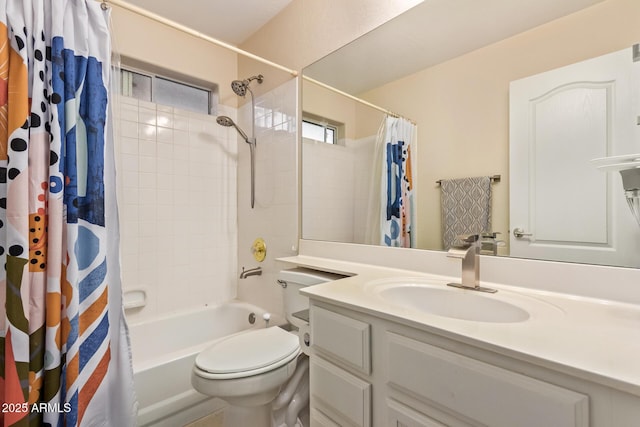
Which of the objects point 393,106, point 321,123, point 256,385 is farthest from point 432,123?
point 256,385

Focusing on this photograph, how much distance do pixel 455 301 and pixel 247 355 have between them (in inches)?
33.2

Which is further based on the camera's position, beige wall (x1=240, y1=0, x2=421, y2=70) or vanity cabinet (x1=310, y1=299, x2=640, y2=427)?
beige wall (x1=240, y1=0, x2=421, y2=70)

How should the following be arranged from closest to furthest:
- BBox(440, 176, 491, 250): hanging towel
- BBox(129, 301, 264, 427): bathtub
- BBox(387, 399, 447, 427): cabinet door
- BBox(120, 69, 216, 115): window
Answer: BBox(387, 399, 447, 427): cabinet door < BBox(440, 176, 491, 250): hanging towel < BBox(129, 301, 264, 427): bathtub < BBox(120, 69, 216, 115): window

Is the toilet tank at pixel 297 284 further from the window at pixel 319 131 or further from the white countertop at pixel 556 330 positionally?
the window at pixel 319 131

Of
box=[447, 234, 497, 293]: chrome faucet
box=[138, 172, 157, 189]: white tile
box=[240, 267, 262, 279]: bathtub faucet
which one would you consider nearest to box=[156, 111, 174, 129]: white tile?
box=[138, 172, 157, 189]: white tile

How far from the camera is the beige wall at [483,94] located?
2.68ft

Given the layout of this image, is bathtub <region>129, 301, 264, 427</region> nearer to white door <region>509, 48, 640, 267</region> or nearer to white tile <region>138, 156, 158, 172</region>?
white tile <region>138, 156, 158, 172</region>

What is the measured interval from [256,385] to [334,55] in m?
1.64

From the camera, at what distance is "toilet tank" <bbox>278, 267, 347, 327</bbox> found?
4.35 ft

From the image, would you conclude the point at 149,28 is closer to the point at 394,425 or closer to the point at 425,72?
the point at 425,72

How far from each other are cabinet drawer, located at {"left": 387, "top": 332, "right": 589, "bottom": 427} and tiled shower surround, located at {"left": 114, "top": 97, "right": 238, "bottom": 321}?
71.3 inches

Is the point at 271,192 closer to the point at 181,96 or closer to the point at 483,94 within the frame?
the point at 181,96

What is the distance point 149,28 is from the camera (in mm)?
1917

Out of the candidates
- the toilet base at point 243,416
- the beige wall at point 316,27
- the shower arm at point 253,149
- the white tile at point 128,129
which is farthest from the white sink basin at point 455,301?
the white tile at point 128,129
